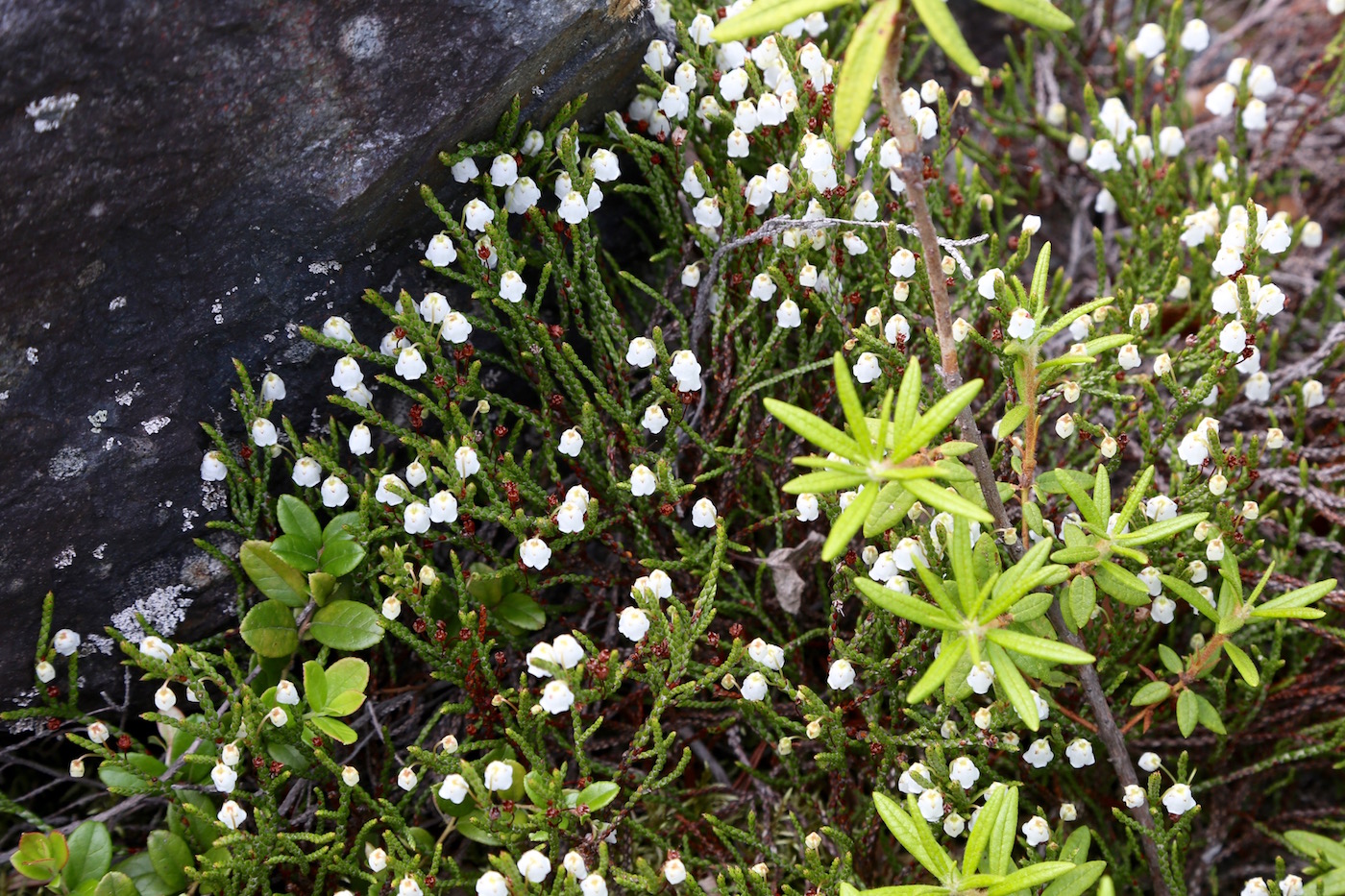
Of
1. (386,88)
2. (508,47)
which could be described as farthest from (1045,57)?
(386,88)

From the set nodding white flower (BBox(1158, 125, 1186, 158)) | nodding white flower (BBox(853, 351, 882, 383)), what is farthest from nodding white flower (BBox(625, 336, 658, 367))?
nodding white flower (BBox(1158, 125, 1186, 158))

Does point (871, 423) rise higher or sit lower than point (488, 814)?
higher

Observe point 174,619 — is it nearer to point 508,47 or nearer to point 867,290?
point 508,47

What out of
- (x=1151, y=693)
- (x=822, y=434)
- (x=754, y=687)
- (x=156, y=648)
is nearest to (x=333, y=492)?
(x=156, y=648)

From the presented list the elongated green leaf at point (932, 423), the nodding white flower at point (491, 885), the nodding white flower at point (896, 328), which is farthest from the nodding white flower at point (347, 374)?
the elongated green leaf at point (932, 423)

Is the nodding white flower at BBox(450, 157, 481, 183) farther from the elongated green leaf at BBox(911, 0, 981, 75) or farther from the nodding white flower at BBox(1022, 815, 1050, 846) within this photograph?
the nodding white flower at BBox(1022, 815, 1050, 846)

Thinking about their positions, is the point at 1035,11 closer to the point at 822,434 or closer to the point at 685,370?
the point at 822,434
